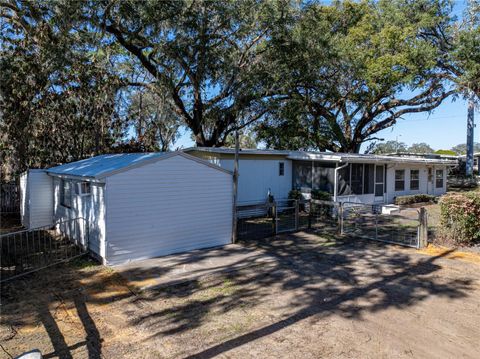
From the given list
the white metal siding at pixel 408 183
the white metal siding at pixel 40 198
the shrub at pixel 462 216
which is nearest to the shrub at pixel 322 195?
the white metal siding at pixel 408 183

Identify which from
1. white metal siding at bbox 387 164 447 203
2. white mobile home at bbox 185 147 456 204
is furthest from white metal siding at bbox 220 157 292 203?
white metal siding at bbox 387 164 447 203

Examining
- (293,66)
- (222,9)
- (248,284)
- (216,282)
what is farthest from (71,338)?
Result: (293,66)

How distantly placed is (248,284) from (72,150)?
13160mm

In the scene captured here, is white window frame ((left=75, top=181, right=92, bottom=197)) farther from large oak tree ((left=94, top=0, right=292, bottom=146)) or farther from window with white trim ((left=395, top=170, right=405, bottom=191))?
window with white trim ((left=395, top=170, right=405, bottom=191))

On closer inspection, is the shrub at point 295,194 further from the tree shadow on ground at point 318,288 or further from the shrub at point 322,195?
the tree shadow on ground at point 318,288

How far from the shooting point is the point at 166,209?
26.5ft

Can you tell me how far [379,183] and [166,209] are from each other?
12478 millimetres

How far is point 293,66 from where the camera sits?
16484 mm

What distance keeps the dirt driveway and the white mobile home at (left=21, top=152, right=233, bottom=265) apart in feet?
2.90

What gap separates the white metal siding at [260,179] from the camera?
1369 cm

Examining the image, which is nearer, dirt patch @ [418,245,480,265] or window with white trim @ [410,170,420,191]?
dirt patch @ [418,245,480,265]

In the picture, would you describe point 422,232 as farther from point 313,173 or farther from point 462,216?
point 313,173

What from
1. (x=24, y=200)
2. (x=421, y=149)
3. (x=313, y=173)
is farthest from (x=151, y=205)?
(x=421, y=149)

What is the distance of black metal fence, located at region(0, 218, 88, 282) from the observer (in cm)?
712
